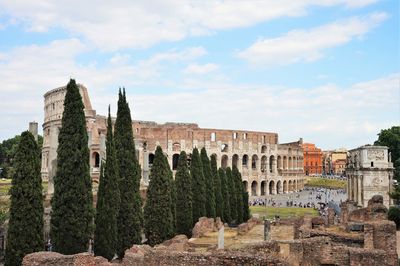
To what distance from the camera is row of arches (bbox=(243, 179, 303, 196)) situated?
7250 cm

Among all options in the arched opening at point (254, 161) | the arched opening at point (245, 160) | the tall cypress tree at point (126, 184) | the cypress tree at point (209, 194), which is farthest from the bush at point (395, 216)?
the arched opening at point (254, 161)

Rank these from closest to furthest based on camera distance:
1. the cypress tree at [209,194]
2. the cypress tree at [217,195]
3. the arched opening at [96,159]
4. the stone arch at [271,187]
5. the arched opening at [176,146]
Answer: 1. the cypress tree at [209,194]
2. the cypress tree at [217,195]
3. the arched opening at [96,159]
4. the arched opening at [176,146]
5. the stone arch at [271,187]

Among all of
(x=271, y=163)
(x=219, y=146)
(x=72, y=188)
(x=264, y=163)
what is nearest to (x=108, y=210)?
(x=72, y=188)

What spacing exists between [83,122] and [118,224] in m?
5.11

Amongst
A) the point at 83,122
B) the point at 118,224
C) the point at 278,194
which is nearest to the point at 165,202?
the point at 118,224

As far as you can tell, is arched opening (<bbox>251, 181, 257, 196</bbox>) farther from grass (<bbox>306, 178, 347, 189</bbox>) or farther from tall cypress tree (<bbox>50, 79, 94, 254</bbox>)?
tall cypress tree (<bbox>50, 79, 94, 254</bbox>)

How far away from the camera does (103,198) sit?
683 inches

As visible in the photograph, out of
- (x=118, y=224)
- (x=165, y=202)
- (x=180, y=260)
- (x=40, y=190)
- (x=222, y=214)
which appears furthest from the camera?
(x=222, y=214)

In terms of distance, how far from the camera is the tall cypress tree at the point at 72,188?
49.1 ft

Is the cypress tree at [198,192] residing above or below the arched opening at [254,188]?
above

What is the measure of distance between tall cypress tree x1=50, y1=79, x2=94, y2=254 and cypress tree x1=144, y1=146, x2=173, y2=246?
6.18 meters

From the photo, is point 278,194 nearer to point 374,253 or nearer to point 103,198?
point 103,198

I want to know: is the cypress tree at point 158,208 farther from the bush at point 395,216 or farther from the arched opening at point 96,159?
the arched opening at point 96,159

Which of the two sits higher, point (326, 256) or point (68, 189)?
point (68, 189)
